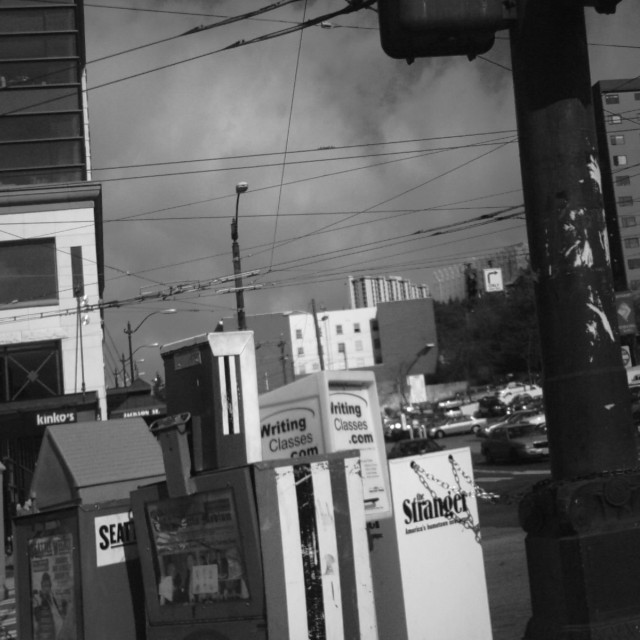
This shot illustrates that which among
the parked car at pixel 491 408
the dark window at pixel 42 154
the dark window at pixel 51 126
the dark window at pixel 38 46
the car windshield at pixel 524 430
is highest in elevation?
the dark window at pixel 38 46

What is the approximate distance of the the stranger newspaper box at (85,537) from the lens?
545cm

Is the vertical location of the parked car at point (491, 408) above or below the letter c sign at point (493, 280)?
below

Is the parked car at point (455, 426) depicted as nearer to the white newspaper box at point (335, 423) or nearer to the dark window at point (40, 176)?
the dark window at point (40, 176)

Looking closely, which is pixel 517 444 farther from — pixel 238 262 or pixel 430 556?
pixel 430 556

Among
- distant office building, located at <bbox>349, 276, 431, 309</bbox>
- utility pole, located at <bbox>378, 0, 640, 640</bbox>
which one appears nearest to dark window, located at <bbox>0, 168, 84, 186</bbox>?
utility pole, located at <bbox>378, 0, 640, 640</bbox>

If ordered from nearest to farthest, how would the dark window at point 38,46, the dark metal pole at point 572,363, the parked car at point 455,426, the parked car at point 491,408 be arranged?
the dark metal pole at point 572,363 → the dark window at point 38,46 → the parked car at point 455,426 → the parked car at point 491,408

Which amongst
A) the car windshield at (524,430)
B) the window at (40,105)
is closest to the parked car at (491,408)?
the car windshield at (524,430)

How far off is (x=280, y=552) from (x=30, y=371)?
26.7 metres

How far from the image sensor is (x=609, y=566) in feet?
11.0

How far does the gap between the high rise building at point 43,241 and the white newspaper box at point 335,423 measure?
2309cm

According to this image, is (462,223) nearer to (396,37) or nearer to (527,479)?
(527,479)

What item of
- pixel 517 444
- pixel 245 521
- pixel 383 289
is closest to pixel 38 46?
pixel 517 444

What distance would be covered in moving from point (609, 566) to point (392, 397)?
89.1 metres

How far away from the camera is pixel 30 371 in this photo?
29.5m
